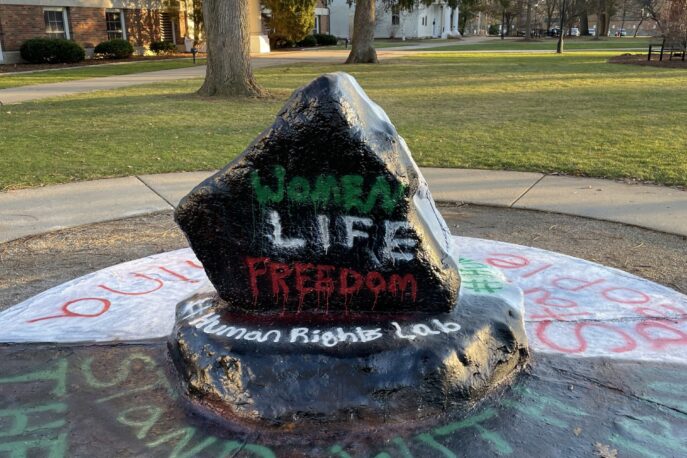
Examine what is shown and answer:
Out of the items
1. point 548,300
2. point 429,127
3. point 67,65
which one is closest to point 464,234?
point 548,300

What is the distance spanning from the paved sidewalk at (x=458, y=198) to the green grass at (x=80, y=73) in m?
12.6

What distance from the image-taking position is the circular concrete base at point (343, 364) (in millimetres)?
2770

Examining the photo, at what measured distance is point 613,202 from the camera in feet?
20.3

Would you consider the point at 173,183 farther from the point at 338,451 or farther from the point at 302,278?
the point at 338,451

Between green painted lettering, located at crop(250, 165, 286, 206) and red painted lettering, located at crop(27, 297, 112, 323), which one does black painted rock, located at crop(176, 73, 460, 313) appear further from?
red painted lettering, located at crop(27, 297, 112, 323)

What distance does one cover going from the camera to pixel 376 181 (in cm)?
289

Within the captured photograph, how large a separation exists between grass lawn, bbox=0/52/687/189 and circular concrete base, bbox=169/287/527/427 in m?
4.87

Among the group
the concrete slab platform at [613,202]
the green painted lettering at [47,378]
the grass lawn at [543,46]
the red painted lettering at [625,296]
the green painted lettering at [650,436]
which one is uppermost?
the grass lawn at [543,46]

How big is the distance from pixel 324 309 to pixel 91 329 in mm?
1423

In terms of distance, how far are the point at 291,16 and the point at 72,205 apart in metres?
31.6

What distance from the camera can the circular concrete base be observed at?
2.77 m

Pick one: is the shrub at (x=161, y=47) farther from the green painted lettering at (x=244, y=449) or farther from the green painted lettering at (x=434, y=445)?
the green painted lettering at (x=434, y=445)

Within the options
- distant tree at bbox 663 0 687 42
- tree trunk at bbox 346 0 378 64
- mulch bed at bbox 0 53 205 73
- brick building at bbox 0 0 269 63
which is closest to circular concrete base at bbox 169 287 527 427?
mulch bed at bbox 0 53 205 73

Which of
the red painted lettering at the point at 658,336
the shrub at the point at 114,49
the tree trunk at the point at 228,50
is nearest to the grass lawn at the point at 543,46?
the shrub at the point at 114,49
